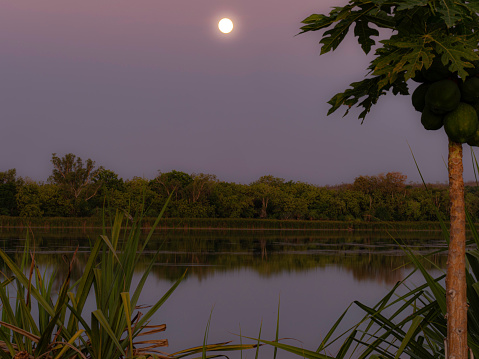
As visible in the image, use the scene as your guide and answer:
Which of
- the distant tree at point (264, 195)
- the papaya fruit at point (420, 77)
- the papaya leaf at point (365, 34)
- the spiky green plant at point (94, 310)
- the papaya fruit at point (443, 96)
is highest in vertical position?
the distant tree at point (264, 195)

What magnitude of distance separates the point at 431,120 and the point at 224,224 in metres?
52.1

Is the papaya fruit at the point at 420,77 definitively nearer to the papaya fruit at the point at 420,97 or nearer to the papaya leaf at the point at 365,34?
the papaya fruit at the point at 420,97

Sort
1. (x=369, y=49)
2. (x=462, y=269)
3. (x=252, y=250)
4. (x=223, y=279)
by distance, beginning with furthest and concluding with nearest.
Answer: (x=252, y=250) → (x=223, y=279) → (x=369, y=49) → (x=462, y=269)

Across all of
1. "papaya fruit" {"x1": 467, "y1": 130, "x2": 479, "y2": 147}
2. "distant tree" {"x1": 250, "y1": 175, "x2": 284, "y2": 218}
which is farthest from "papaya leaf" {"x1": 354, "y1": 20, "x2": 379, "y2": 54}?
"distant tree" {"x1": 250, "y1": 175, "x2": 284, "y2": 218}

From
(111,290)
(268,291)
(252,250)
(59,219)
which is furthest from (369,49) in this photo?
(59,219)

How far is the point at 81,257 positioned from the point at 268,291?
1057 cm

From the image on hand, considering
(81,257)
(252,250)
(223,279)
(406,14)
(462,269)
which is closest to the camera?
(462,269)

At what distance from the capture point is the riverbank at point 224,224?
46906 millimetres

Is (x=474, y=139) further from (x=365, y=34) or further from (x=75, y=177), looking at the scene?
(x=75, y=177)

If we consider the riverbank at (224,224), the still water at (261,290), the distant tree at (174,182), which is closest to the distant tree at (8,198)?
the riverbank at (224,224)

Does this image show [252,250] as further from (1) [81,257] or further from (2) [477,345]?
(2) [477,345]

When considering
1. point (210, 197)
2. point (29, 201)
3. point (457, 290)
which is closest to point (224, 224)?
point (210, 197)

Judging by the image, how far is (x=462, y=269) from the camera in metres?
1.54

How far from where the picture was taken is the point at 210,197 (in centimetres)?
6147
